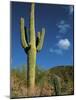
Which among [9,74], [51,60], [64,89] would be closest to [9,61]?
[9,74]

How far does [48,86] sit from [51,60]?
0.30 metres

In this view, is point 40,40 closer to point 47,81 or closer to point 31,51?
point 31,51

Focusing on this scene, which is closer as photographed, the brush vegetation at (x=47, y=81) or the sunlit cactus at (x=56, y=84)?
the brush vegetation at (x=47, y=81)

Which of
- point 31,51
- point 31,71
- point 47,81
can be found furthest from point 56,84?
point 31,51

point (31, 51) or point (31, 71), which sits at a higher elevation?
point (31, 51)

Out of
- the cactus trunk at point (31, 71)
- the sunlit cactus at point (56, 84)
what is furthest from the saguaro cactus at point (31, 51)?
the sunlit cactus at point (56, 84)

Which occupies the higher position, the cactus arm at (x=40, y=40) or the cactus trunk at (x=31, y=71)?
the cactus arm at (x=40, y=40)

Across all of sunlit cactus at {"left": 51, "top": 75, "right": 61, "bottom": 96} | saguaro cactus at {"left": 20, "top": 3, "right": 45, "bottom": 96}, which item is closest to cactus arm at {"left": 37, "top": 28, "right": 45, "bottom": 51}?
saguaro cactus at {"left": 20, "top": 3, "right": 45, "bottom": 96}

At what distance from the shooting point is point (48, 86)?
12.7 ft

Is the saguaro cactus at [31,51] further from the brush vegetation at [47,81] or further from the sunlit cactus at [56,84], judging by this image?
the sunlit cactus at [56,84]

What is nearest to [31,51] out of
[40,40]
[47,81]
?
[40,40]

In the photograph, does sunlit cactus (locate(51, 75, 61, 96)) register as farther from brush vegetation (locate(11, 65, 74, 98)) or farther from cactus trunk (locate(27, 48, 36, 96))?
cactus trunk (locate(27, 48, 36, 96))

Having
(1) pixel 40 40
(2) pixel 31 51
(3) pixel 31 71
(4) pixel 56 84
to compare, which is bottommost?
(4) pixel 56 84
